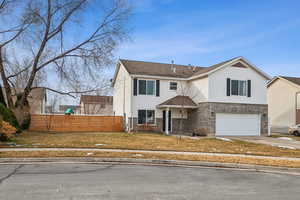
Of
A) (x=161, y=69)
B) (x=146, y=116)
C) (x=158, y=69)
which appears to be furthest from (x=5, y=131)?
(x=161, y=69)

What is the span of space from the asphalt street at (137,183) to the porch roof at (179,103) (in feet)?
48.8

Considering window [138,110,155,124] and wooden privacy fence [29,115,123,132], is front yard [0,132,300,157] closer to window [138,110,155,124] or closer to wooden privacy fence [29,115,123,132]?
window [138,110,155,124]

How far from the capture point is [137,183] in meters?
6.82

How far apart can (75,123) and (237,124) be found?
15.0 m

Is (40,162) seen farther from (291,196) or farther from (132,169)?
(291,196)

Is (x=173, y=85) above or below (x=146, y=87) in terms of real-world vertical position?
above

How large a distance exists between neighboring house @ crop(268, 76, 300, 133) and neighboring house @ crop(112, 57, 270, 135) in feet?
34.1

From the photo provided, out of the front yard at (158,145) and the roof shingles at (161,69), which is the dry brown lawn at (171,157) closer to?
the front yard at (158,145)

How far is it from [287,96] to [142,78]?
69.6 ft

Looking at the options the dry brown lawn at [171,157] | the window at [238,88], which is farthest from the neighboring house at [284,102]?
the dry brown lawn at [171,157]

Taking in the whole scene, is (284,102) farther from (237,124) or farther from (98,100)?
(98,100)

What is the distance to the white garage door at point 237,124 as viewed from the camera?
24.3 meters

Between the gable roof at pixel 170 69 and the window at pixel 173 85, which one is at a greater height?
the gable roof at pixel 170 69

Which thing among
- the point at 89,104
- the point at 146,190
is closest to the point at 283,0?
the point at 146,190
